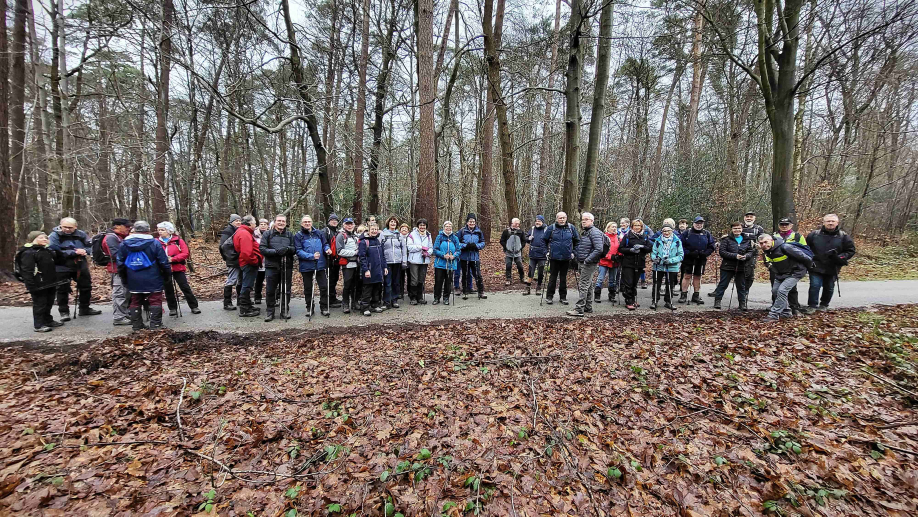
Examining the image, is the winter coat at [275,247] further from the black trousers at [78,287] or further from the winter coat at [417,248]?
the black trousers at [78,287]

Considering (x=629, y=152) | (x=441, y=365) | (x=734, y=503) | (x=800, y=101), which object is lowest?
(x=734, y=503)

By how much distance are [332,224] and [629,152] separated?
665 inches

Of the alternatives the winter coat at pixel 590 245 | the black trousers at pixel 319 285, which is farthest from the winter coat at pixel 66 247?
the winter coat at pixel 590 245

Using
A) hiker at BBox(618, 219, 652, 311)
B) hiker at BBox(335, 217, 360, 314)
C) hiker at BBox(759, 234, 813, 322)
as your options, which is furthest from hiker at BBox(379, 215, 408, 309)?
hiker at BBox(759, 234, 813, 322)

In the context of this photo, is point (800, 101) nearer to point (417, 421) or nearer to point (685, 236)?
point (685, 236)

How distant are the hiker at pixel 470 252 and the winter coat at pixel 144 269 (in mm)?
5837

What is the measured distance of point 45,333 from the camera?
21.0 feet

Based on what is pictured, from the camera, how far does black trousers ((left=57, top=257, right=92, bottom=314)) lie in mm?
7062

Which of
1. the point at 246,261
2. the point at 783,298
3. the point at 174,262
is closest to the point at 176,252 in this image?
the point at 174,262

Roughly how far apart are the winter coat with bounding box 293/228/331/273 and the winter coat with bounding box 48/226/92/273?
4.01 meters

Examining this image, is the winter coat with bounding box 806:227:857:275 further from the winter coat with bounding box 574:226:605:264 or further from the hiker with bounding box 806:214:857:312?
the winter coat with bounding box 574:226:605:264

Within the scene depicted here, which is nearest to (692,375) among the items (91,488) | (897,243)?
(91,488)

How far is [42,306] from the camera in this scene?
6.51 m

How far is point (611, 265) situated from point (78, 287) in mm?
11248
